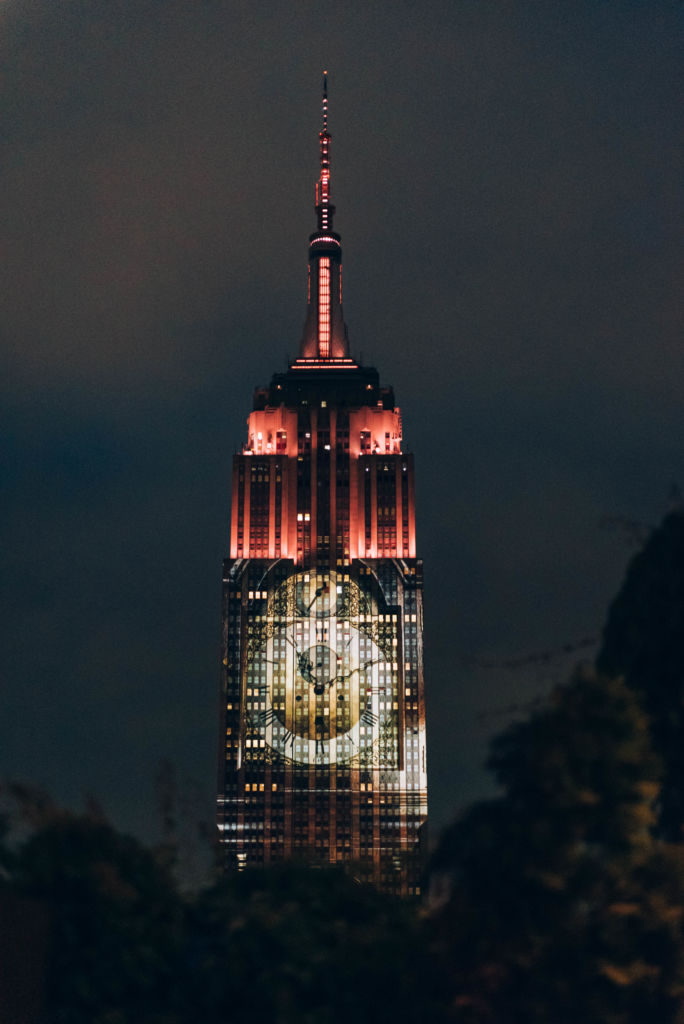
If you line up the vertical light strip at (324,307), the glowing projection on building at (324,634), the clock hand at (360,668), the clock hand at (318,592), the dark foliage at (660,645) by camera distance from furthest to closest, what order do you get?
the vertical light strip at (324,307), the clock hand at (318,592), the clock hand at (360,668), the glowing projection on building at (324,634), the dark foliage at (660,645)

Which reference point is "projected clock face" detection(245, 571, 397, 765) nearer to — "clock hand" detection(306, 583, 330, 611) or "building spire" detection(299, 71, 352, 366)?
"clock hand" detection(306, 583, 330, 611)

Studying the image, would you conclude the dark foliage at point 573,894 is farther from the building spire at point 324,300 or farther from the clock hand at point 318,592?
the building spire at point 324,300

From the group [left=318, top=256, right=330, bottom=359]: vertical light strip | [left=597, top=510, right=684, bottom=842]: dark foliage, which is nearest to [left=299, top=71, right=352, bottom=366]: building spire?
[left=318, top=256, right=330, bottom=359]: vertical light strip

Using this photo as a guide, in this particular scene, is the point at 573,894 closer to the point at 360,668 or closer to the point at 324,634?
the point at 360,668

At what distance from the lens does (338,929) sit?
44.2 m

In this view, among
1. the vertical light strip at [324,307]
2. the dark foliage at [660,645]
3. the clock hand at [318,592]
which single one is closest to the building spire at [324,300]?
the vertical light strip at [324,307]

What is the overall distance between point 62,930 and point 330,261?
6180 inches

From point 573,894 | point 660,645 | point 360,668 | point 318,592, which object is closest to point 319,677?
point 360,668

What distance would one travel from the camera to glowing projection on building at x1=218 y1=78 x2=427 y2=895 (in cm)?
16025

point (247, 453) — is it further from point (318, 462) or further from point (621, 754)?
point (621, 754)

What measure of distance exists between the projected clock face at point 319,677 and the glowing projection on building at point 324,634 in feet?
0.53

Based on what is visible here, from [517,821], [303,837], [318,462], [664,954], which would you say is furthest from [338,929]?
[318,462]

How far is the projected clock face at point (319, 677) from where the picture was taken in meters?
162

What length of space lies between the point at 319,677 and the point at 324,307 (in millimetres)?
52623
